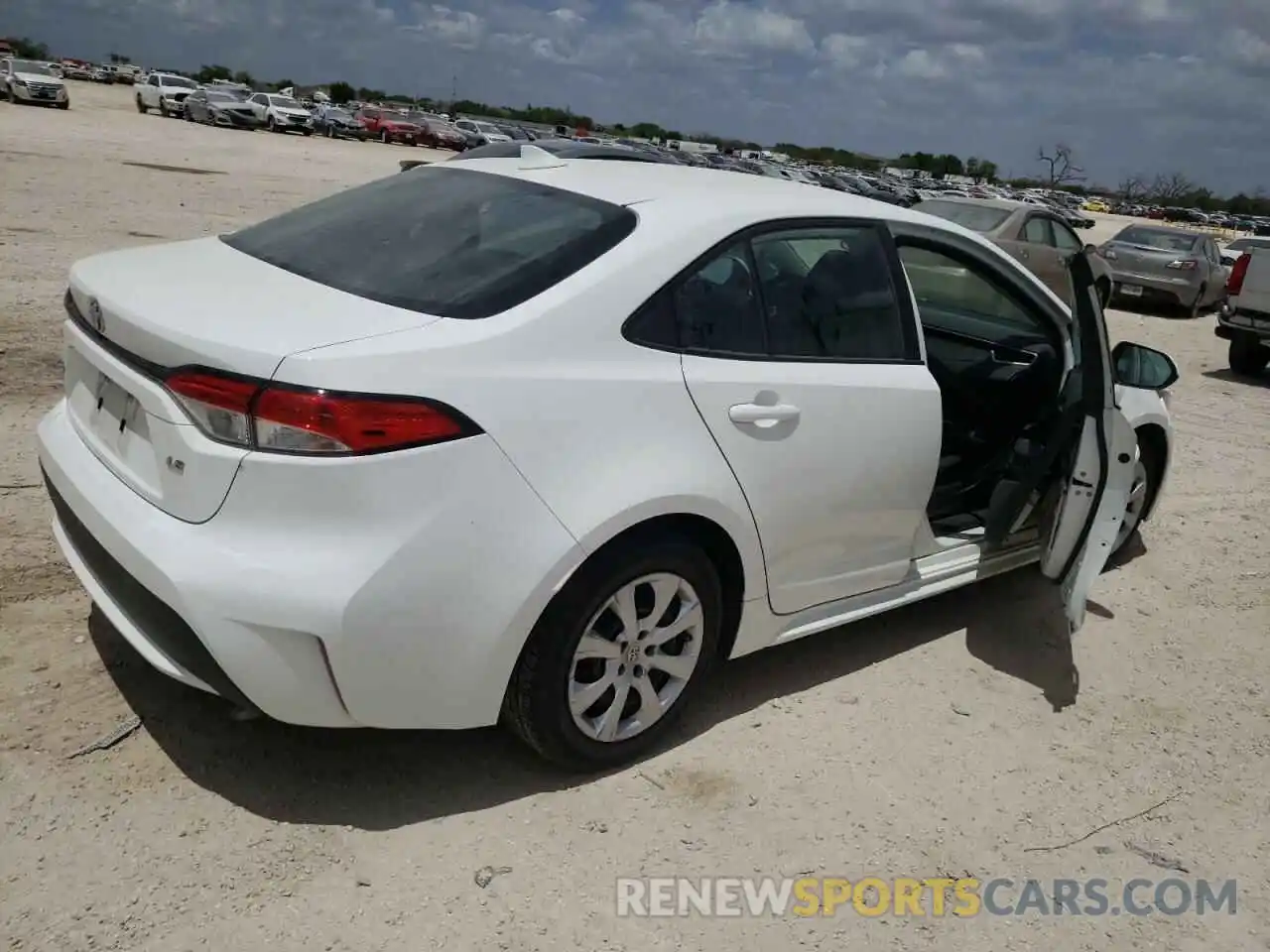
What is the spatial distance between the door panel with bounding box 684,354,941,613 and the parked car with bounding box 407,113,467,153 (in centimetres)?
4640

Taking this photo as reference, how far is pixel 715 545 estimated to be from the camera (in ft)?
10.4

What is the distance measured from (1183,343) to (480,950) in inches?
567

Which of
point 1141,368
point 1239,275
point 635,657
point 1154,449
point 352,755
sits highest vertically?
point 1239,275

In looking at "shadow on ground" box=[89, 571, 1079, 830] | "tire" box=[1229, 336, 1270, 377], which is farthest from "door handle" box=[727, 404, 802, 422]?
"tire" box=[1229, 336, 1270, 377]

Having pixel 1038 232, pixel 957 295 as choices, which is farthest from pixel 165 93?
pixel 957 295

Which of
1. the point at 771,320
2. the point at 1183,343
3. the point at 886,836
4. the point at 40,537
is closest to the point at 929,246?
the point at 771,320

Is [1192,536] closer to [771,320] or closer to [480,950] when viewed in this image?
[771,320]

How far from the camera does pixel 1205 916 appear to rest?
291 cm

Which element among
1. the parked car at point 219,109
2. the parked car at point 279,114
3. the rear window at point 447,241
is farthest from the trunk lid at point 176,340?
the parked car at point 279,114

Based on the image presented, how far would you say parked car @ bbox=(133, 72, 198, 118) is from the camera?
141ft

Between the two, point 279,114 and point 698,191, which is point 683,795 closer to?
point 698,191

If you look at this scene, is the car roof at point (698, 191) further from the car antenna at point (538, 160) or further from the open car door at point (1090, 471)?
the open car door at point (1090, 471)

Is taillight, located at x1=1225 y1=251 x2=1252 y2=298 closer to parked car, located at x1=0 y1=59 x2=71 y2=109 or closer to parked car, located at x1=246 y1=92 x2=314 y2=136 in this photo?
parked car, located at x1=246 y1=92 x2=314 y2=136

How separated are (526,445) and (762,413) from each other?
0.84 m
